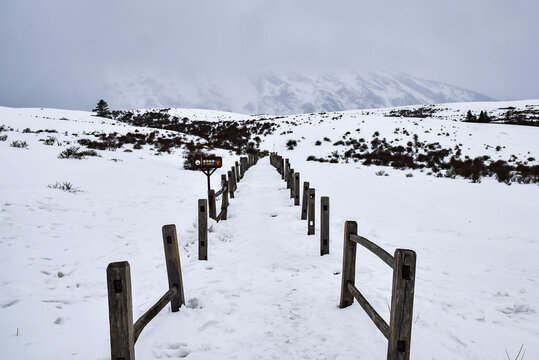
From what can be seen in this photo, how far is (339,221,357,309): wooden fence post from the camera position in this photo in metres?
3.88

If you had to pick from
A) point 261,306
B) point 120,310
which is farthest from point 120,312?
point 261,306

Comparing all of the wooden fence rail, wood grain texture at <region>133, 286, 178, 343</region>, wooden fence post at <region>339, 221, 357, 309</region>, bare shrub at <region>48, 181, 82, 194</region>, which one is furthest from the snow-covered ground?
the wooden fence rail

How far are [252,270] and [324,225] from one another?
1.73m

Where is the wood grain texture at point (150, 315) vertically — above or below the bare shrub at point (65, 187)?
below

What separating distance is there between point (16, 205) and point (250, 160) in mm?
18011

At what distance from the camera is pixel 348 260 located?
3984 millimetres

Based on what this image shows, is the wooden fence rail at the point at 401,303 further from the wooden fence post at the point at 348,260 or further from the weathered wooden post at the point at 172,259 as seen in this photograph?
the weathered wooden post at the point at 172,259

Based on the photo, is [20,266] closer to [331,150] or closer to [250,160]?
[250,160]

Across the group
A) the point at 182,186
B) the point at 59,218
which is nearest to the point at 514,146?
the point at 182,186

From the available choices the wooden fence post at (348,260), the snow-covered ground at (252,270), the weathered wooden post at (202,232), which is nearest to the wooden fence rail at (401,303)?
the snow-covered ground at (252,270)

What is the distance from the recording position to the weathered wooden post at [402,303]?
237 centimetres

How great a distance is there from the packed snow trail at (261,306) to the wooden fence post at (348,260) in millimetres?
214

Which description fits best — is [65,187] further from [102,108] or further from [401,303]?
[102,108]

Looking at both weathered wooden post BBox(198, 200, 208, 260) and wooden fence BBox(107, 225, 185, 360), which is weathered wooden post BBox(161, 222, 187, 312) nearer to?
wooden fence BBox(107, 225, 185, 360)
